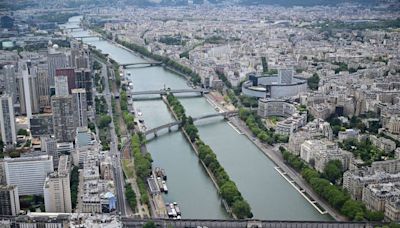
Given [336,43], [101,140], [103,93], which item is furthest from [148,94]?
[336,43]

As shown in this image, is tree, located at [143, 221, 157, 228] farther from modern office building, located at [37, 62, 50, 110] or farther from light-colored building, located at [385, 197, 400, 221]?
modern office building, located at [37, 62, 50, 110]

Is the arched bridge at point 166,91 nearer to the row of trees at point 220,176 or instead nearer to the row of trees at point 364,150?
the row of trees at point 220,176

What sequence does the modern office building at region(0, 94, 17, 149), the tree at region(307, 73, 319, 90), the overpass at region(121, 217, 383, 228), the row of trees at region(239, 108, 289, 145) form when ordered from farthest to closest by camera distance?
the tree at region(307, 73, 319, 90)
the row of trees at region(239, 108, 289, 145)
the modern office building at region(0, 94, 17, 149)
the overpass at region(121, 217, 383, 228)

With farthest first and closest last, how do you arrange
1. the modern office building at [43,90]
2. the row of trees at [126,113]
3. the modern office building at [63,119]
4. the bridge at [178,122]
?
the modern office building at [43,90] < the row of trees at [126,113] < the bridge at [178,122] < the modern office building at [63,119]

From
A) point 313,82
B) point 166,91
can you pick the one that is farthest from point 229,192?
point 313,82

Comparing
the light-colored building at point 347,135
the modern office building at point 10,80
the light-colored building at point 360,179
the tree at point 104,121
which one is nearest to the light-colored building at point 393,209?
the light-colored building at point 360,179

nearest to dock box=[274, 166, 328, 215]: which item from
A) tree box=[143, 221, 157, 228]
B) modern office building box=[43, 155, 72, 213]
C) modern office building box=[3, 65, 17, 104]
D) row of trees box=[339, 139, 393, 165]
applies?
row of trees box=[339, 139, 393, 165]
